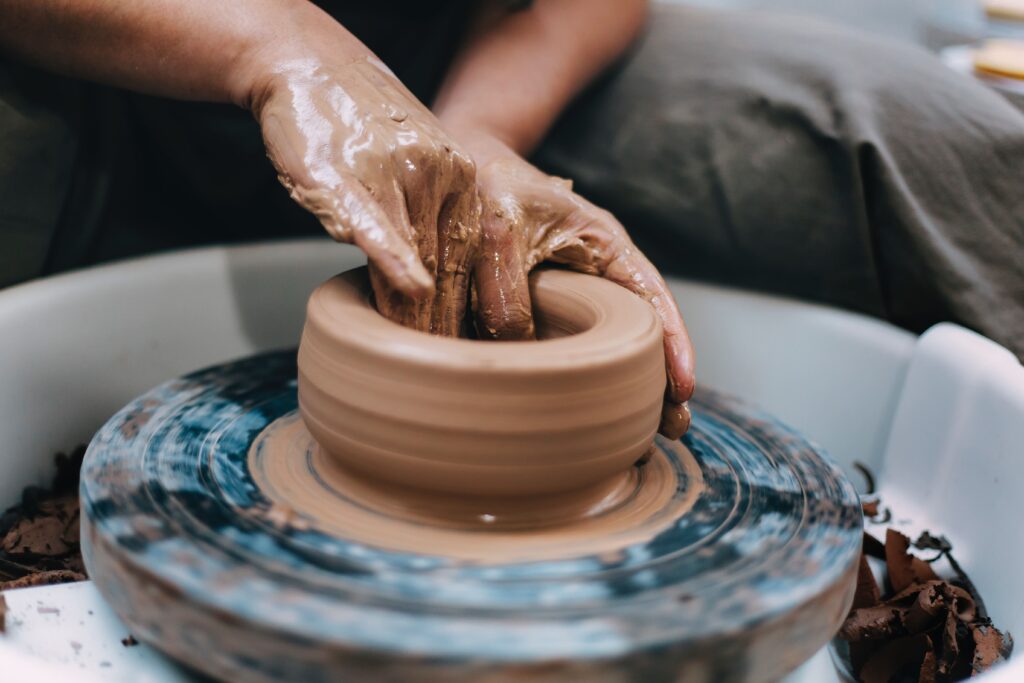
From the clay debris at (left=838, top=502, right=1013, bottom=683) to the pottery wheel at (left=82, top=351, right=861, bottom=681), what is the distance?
0.18m

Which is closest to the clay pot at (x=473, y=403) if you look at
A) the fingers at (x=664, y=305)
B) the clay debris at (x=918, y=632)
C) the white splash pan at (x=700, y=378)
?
the fingers at (x=664, y=305)

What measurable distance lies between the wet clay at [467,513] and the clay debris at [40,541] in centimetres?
29

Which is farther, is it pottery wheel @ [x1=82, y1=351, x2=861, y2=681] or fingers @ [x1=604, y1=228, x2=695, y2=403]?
fingers @ [x1=604, y1=228, x2=695, y2=403]

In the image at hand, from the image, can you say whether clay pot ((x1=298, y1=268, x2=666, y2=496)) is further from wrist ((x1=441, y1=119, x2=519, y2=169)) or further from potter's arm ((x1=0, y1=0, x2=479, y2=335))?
wrist ((x1=441, y1=119, x2=519, y2=169))

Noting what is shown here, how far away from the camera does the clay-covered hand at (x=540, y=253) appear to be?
114 cm

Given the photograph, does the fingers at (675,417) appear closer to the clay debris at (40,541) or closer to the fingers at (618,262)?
the fingers at (618,262)

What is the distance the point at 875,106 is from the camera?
155 cm

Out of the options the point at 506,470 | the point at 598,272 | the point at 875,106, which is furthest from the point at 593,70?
the point at 506,470

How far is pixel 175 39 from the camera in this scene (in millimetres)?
1173

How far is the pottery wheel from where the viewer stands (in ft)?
2.47

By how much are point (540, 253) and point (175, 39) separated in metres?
0.50

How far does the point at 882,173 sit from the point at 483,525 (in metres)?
0.93

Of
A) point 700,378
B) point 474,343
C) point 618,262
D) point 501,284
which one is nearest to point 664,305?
point 618,262

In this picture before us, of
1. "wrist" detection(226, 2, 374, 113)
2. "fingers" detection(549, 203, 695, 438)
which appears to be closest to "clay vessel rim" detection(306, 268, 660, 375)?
"fingers" detection(549, 203, 695, 438)
